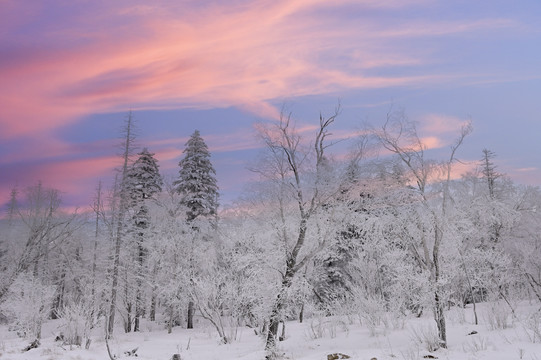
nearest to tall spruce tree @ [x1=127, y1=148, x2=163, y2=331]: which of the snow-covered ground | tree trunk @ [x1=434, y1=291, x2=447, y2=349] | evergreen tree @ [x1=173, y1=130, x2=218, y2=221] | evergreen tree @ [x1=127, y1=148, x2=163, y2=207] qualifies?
evergreen tree @ [x1=127, y1=148, x2=163, y2=207]

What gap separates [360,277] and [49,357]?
20.5 metres

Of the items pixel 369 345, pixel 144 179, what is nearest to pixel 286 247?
pixel 369 345

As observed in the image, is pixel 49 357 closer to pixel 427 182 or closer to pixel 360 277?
pixel 427 182

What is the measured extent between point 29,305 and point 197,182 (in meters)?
15.5

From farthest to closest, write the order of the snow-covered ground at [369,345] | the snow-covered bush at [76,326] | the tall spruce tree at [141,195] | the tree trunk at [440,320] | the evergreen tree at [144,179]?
the evergreen tree at [144,179] < the tall spruce tree at [141,195] < the snow-covered bush at [76,326] < the tree trunk at [440,320] < the snow-covered ground at [369,345]

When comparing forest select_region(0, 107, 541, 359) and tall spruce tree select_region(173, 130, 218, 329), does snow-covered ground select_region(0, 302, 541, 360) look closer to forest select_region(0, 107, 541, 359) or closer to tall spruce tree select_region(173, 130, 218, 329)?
forest select_region(0, 107, 541, 359)

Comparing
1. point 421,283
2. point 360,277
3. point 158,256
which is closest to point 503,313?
point 421,283

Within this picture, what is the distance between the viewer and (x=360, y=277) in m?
29.1

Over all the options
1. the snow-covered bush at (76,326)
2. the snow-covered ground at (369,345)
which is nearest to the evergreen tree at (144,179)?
the snow-covered bush at (76,326)

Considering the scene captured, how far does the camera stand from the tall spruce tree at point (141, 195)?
31812 millimetres

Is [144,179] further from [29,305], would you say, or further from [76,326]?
[76,326]

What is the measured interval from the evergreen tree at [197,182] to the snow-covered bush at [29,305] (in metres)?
12.4

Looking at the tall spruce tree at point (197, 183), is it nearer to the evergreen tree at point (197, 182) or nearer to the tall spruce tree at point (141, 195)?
the evergreen tree at point (197, 182)

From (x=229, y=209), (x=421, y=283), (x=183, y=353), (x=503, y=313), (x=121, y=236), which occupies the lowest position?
(x=183, y=353)
